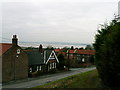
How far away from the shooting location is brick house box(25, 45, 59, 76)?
119 feet

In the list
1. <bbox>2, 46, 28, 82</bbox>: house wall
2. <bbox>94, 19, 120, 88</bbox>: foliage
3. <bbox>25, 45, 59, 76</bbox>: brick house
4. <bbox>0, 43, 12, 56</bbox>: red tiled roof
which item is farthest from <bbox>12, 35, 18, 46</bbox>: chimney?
<bbox>94, 19, 120, 88</bbox>: foliage

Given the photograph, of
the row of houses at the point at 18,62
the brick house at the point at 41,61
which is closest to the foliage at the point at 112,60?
the row of houses at the point at 18,62

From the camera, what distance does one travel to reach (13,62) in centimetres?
3014

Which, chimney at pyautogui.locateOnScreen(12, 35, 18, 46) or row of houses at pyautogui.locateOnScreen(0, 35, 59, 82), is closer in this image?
row of houses at pyautogui.locateOnScreen(0, 35, 59, 82)

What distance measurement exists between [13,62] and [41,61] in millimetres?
9926

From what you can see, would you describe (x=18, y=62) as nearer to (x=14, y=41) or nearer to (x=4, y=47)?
(x=4, y=47)

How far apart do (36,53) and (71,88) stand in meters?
30.9

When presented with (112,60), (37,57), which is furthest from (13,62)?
(112,60)

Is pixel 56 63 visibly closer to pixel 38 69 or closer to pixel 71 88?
pixel 38 69

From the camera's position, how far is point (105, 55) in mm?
8055

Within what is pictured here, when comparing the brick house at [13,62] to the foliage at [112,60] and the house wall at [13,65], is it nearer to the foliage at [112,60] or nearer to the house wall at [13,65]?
the house wall at [13,65]

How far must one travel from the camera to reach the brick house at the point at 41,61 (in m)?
36.2

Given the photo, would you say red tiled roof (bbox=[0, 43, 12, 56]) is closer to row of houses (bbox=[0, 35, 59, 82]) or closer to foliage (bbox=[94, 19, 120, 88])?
row of houses (bbox=[0, 35, 59, 82])

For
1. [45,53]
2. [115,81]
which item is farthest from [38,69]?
[115,81]
